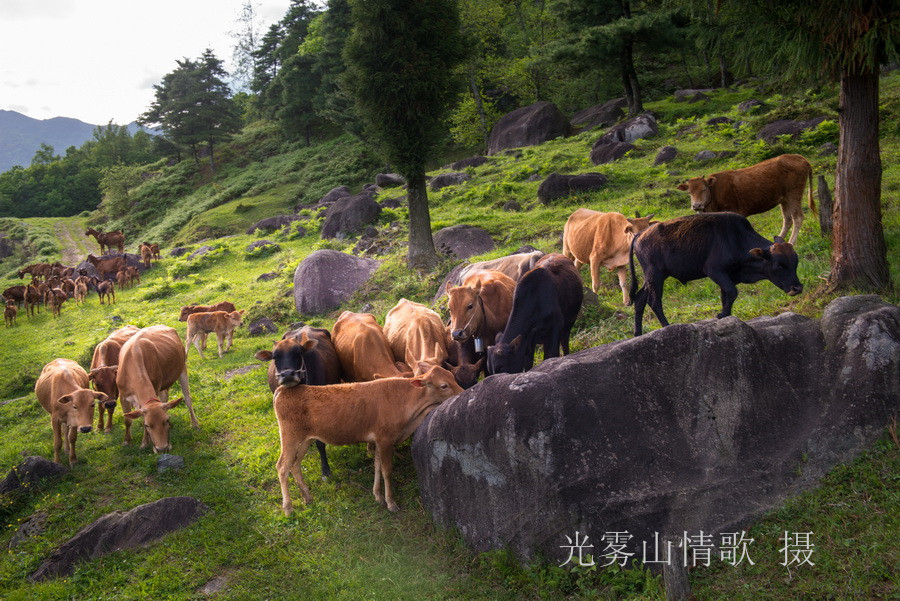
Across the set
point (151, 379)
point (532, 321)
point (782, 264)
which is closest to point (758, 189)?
point (782, 264)

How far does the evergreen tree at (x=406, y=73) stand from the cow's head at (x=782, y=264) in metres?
11.5

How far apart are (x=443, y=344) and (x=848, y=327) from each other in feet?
18.8

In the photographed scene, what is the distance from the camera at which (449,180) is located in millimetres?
30422

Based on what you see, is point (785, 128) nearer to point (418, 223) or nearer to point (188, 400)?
point (418, 223)

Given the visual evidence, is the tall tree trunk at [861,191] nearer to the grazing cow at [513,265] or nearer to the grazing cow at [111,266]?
the grazing cow at [513,265]

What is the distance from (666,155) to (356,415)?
61.8ft

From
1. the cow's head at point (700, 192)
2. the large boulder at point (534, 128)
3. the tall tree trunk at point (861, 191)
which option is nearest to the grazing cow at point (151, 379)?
the cow's head at point (700, 192)

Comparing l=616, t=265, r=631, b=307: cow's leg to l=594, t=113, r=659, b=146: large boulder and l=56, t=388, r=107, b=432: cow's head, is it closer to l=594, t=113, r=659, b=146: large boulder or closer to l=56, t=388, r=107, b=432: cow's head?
l=56, t=388, r=107, b=432: cow's head

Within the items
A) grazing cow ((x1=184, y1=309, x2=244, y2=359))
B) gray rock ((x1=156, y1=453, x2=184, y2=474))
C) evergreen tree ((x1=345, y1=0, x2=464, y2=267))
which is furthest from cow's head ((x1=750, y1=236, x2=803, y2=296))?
grazing cow ((x1=184, y1=309, x2=244, y2=359))

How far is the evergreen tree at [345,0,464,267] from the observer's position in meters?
17.6

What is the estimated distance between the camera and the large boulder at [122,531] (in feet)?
23.9

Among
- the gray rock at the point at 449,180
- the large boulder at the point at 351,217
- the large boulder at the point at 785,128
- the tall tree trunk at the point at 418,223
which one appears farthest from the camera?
the gray rock at the point at 449,180

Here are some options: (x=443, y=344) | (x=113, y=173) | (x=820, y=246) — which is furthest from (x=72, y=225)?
(x=820, y=246)

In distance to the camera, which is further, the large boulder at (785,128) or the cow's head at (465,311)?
the large boulder at (785,128)
